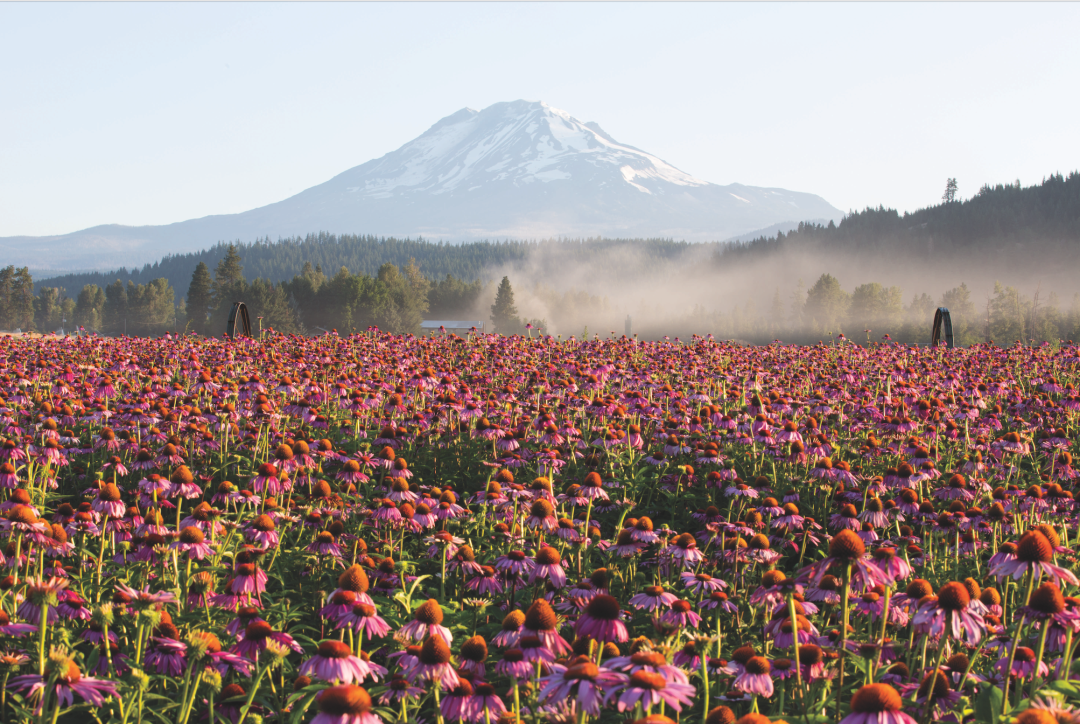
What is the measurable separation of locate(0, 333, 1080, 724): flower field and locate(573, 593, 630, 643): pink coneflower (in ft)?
0.07

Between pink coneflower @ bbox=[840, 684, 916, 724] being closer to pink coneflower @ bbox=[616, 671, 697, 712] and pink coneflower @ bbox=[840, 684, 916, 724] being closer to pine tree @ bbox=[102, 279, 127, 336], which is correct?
pink coneflower @ bbox=[616, 671, 697, 712]

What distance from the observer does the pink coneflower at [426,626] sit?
3.21 meters

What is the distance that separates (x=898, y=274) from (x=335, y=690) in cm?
19229

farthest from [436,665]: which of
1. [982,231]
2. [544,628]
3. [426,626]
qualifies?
[982,231]

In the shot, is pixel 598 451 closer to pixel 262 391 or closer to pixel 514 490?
pixel 514 490

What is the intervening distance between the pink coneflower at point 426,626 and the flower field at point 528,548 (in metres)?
0.02

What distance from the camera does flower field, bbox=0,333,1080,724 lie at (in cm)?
317

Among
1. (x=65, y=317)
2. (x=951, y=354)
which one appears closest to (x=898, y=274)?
(x=951, y=354)

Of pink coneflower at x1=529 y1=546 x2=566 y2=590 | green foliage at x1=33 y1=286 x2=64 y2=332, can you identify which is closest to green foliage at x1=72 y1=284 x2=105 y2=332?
green foliage at x1=33 y1=286 x2=64 y2=332

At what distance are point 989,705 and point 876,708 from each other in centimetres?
128

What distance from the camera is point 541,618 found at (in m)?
3.25

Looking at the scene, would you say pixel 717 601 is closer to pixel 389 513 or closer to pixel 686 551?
pixel 686 551

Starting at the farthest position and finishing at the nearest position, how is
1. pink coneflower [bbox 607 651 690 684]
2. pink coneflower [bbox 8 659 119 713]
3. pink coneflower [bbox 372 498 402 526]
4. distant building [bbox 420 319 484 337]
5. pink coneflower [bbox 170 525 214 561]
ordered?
distant building [bbox 420 319 484 337] < pink coneflower [bbox 372 498 402 526] < pink coneflower [bbox 170 525 214 561] < pink coneflower [bbox 8 659 119 713] < pink coneflower [bbox 607 651 690 684]

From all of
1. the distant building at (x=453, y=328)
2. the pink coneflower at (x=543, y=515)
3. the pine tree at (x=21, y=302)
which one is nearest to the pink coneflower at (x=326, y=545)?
the pink coneflower at (x=543, y=515)
